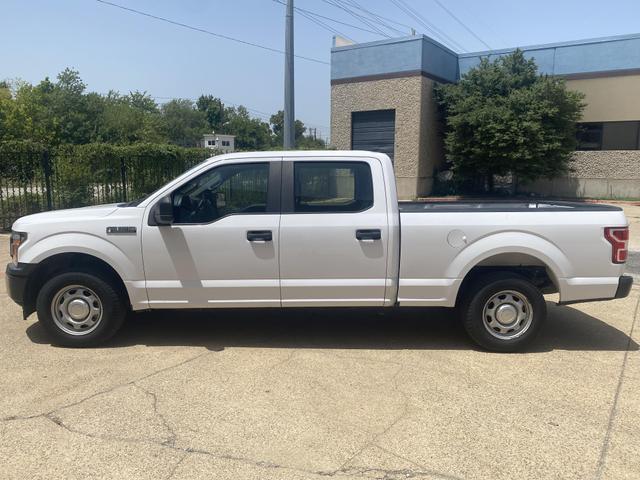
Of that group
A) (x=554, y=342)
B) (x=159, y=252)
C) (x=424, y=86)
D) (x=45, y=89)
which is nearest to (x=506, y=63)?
(x=424, y=86)

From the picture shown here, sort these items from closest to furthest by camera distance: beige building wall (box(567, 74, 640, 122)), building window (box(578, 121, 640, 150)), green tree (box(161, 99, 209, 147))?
1. beige building wall (box(567, 74, 640, 122))
2. building window (box(578, 121, 640, 150))
3. green tree (box(161, 99, 209, 147))

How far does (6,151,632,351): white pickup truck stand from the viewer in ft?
16.6

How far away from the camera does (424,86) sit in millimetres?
25969

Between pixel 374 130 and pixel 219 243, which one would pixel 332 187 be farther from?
pixel 374 130

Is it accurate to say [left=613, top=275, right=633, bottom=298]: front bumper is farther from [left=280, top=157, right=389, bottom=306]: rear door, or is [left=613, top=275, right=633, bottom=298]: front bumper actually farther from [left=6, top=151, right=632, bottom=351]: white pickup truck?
[left=280, top=157, right=389, bottom=306]: rear door

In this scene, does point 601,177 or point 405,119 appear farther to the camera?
point 601,177

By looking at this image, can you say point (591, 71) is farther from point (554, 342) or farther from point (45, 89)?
point (45, 89)

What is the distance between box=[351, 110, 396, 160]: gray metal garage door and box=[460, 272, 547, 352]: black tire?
2224 centimetres

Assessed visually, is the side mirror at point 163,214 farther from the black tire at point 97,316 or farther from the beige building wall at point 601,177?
the beige building wall at point 601,177

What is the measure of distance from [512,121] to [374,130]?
23.4 feet

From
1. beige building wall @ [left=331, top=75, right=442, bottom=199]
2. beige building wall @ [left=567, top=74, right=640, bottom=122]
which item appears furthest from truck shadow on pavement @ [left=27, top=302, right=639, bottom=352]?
beige building wall @ [left=567, top=74, right=640, bottom=122]

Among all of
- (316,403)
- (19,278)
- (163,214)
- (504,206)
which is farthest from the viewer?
(504,206)

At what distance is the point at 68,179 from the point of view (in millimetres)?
13609

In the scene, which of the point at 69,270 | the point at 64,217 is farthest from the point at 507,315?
the point at 64,217
